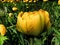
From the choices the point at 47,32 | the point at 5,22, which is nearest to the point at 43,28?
the point at 47,32

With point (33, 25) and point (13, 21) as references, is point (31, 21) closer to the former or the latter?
point (33, 25)

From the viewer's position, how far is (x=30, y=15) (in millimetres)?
539

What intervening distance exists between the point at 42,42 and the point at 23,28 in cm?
7

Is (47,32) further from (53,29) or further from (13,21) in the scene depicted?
(13,21)

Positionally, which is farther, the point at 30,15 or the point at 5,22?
the point at 5,22

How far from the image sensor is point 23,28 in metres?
0.54

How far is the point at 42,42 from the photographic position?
555 millimetres

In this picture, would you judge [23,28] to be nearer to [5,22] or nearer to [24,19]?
[24,19]

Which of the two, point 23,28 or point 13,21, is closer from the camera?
point 23,28

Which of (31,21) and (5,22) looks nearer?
(31,21)

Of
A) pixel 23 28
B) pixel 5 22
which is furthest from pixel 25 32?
pixel 5 22

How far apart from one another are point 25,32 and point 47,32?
0.07 metres

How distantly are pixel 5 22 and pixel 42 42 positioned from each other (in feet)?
0.51

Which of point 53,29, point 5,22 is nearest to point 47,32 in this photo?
point 53,29
